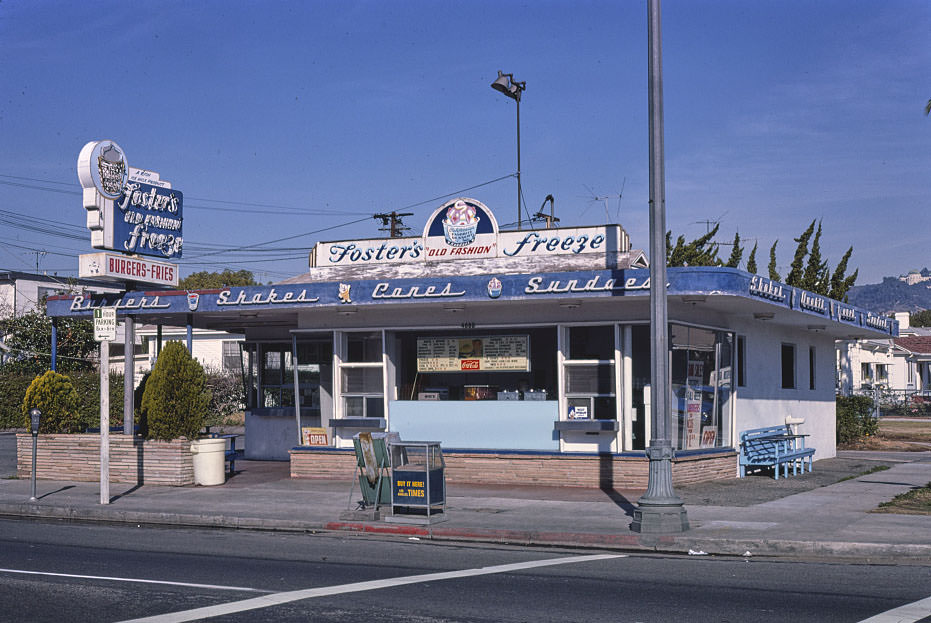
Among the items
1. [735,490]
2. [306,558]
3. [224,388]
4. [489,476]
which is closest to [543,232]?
[489,476]

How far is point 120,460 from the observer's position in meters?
20.0

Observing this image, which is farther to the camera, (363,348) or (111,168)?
(363,348)

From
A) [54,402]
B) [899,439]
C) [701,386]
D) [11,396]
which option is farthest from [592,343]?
[11,396]

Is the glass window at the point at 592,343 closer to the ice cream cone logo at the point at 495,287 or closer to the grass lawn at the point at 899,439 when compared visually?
the ice cream cone logo at the point at 495,287

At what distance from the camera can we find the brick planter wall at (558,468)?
18.3 metres

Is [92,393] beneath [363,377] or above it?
beneath

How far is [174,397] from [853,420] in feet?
75.9

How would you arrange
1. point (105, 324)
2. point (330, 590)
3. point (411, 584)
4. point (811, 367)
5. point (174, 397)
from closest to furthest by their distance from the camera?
1. point (330, 590)
2. point (411, 584)
3. point (105, 324)
4. point (174, 397)
5. point (811, 367)

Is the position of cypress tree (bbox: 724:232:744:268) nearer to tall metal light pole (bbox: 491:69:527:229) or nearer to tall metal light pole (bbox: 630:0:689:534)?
tall metal light pole (bbox: 491:69:527:229)

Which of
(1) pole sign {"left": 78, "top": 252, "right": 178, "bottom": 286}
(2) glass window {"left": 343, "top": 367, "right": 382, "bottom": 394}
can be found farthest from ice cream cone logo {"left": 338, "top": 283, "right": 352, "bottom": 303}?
(1) pole sign {"left": 78, "top": 252, "right": 178, "bottom": 286}

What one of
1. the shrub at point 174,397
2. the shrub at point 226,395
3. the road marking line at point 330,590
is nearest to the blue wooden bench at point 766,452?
the road marking line at point 330,590

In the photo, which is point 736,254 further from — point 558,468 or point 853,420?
point 558,468

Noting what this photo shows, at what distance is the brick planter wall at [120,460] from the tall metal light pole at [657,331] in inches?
396

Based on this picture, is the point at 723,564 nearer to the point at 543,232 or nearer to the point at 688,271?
the point at 688,271
